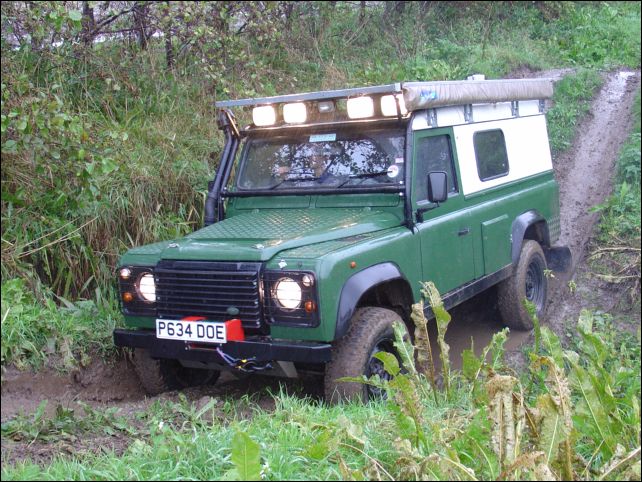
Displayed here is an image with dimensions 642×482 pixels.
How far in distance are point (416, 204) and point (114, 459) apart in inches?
106

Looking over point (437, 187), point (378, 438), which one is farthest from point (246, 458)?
point (437, 187)

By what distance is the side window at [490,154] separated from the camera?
6379 mm

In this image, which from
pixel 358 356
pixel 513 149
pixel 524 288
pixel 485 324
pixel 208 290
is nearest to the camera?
pixel 358 356

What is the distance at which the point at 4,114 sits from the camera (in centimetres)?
528

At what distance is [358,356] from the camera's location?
4609 mm

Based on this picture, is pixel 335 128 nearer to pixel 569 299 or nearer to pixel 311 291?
pixel 311 291

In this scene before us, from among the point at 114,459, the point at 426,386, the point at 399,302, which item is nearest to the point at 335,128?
the point at 399,302

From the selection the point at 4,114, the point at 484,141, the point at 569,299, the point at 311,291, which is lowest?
the point at 569,299

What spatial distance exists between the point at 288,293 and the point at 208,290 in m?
0.53

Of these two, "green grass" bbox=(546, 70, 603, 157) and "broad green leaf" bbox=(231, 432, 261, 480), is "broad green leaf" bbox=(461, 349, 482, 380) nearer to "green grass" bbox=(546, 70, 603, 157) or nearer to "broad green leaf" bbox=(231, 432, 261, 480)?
"broad green leaf" bbox=(231, 432, 261, 480)

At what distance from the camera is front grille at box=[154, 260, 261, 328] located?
457 cm

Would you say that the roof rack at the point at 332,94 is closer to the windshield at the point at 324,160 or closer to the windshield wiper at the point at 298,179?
the windshield at the point at 324,160

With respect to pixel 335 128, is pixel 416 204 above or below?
below

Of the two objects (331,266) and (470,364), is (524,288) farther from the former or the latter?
(331,266)
